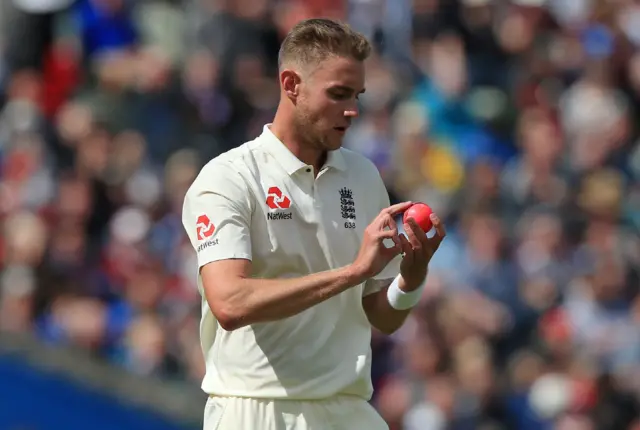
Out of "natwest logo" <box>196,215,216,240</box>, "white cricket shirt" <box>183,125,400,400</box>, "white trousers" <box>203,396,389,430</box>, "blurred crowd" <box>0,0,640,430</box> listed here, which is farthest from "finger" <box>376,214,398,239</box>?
"blurred crowd" <box>0,0,640,430</box>

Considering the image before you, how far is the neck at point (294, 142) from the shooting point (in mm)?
5598

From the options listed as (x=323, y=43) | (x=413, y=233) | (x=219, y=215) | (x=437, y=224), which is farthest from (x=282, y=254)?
(x=323, y=43)

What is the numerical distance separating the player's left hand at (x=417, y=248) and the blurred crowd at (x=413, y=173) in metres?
3.85

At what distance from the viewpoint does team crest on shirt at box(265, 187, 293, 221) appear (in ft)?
17.9

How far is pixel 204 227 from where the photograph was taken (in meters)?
5.32

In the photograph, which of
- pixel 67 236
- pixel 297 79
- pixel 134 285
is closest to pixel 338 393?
pixel 297 79

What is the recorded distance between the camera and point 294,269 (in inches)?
217

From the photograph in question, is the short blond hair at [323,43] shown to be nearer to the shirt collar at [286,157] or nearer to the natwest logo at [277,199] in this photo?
the shirt collar at [286,157]

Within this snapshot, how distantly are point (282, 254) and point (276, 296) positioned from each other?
15.1 inches

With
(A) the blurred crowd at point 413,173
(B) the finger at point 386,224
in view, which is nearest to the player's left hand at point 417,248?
(B) the finger at point 386,224

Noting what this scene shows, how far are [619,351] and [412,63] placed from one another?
12.3ft

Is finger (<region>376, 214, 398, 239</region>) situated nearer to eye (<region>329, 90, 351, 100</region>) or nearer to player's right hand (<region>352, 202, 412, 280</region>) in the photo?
player's right hand (<region>352, 202, 412, 280</region>)

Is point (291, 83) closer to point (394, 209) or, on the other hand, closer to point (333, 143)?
point (333, 143)

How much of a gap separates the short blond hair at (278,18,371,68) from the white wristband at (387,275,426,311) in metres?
0.95
